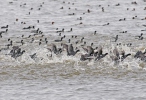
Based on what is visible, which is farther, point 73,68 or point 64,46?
point 64,46

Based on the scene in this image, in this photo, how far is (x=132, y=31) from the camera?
39.9m

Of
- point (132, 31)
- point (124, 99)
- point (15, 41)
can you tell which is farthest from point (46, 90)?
point (132, 31)

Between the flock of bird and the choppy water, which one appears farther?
the flock of bird

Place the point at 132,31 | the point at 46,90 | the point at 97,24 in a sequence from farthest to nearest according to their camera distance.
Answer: the point at 97,24
the point at 132,31
the point at 46,90

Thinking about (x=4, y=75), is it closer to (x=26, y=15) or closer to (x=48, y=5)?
(x=26, y=15)

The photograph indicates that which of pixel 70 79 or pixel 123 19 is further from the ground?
pixel 123 19

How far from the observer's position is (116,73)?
73.4 feet

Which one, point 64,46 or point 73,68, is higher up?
point 64,46

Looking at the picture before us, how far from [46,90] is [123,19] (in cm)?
2906

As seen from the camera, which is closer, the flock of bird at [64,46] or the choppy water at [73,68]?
the choppy water at [73,68]

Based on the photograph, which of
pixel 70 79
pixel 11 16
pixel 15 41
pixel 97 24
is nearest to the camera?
pixel 70 79

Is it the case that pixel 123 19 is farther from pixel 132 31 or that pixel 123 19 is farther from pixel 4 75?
pixel 4 75

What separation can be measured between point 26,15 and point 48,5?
749 centimetres

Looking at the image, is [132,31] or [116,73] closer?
[116,73]
